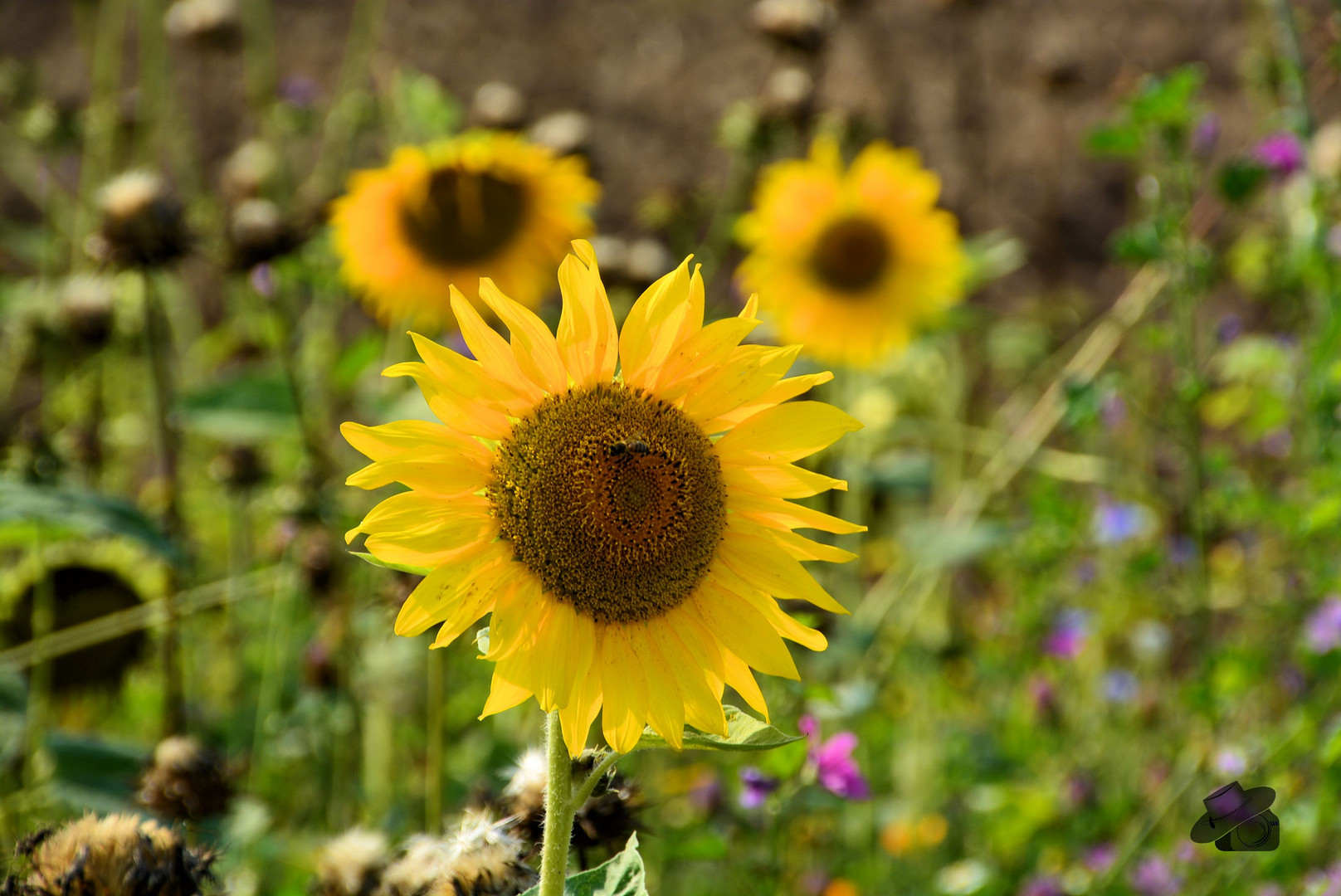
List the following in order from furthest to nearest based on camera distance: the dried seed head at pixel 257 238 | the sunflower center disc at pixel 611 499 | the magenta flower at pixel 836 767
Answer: the dried seed head at pixel 257 238, the magenta flower at pixel 836 767, the sunflower center disc at pixel 611 499

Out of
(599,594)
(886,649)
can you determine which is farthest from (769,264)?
(599,594)

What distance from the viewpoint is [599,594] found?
33.1 inches

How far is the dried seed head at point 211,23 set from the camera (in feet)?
8.94

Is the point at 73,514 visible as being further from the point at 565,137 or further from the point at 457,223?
the point at 565,137

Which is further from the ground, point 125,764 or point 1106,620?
point 1106,620

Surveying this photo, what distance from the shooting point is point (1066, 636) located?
221 cm

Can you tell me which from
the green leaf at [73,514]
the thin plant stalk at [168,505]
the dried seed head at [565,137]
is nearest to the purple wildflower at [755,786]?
the green leaf at [73,514]

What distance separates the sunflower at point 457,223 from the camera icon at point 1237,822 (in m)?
1.53

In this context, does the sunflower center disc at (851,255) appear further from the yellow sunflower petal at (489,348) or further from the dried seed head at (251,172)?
the yellow sunflower petal at (489,348)

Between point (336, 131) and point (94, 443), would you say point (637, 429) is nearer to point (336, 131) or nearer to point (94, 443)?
point (94, 443)

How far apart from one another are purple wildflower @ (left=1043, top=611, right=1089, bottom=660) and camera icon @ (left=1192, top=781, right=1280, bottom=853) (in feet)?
4.47

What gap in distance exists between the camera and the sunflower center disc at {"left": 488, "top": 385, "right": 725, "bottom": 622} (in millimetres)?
825

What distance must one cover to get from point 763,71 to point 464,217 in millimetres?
3655

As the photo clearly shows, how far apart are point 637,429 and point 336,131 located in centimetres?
242
